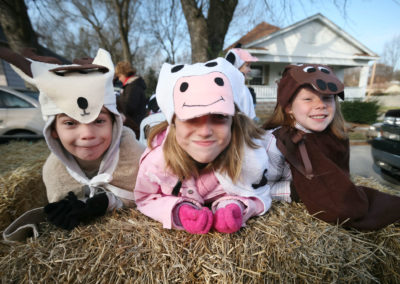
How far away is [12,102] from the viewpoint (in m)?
5.02

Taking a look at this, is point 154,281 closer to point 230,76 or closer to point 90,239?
point 90,239

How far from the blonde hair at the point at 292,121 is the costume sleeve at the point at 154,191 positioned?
1.03 metres

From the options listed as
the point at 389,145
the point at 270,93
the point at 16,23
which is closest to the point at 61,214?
the point at 389,145

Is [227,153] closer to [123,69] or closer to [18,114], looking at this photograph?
[123,69]

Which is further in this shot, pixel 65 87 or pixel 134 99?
pixel 134 99

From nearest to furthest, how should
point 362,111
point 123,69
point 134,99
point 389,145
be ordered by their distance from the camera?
point 389,145 → point 134,99 → point 123,69 → point 362,111

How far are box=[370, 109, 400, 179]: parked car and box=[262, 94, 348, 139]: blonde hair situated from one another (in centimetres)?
220

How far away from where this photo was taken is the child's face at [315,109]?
149 centimetres

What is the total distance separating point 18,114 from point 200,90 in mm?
5932

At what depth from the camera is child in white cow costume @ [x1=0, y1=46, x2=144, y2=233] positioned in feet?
4.05

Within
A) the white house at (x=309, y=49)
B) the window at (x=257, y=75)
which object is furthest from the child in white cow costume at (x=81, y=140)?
the window at (x=257, y=75)

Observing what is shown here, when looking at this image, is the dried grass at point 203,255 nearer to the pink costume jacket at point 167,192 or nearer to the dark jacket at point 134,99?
the pink costume jacket at point 167,192

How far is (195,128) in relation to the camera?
112 cm

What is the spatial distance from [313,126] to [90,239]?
5.57ft
